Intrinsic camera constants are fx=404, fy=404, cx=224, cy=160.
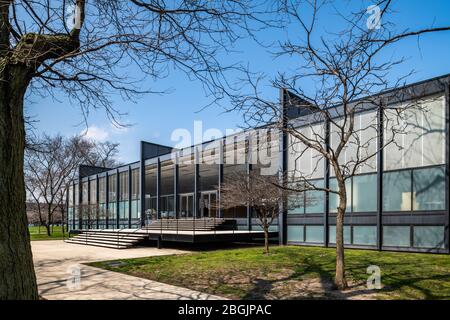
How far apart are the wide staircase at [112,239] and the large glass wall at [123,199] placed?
6560 mm

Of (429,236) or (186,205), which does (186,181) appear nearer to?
(186,205)

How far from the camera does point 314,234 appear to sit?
21312 millimetres

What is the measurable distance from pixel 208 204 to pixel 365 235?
1545 centimetres

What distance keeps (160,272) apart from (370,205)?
10.8 meters

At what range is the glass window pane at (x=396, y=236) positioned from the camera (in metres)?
17.3

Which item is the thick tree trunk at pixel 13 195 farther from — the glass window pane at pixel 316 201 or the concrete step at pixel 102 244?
the concrete step at pixel 102 244

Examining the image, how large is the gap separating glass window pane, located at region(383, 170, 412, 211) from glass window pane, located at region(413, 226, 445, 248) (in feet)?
3.37

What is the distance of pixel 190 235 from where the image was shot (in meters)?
20.5

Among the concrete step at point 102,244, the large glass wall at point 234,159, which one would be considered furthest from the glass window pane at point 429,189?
the concrete step at point 102,244

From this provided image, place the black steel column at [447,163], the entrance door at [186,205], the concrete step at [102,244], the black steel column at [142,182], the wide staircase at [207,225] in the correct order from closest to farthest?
the black steel column at [447,163] < the concrete step at [102,244] < the wide staircase at [207,225] < the black steel column at [142,182] < the entrance door at [186,205]

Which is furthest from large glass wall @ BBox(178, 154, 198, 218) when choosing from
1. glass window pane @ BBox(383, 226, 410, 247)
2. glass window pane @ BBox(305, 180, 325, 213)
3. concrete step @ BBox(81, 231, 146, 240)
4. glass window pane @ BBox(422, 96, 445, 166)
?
glass window pane @ BBox(422, 96, 445, 166)

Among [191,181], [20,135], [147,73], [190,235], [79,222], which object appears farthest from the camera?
[79,222]
